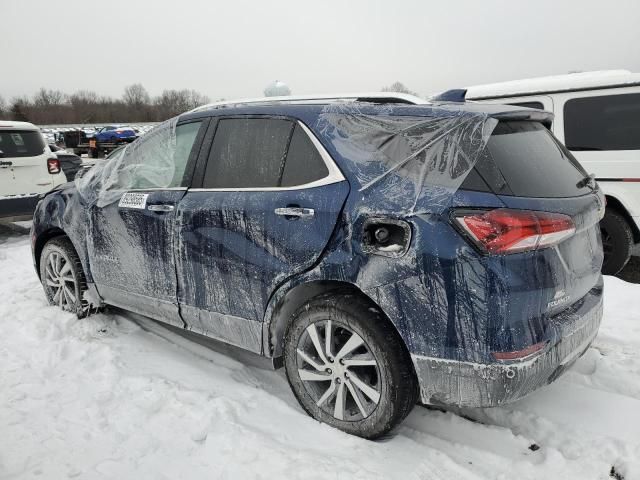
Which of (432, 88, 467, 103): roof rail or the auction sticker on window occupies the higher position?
(432, 88, 467, 103): roof rail

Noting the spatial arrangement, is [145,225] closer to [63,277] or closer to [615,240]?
[63,277]

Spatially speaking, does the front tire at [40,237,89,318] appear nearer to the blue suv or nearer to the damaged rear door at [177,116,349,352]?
the blue suv

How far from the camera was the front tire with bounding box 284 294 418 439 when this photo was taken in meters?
2.26

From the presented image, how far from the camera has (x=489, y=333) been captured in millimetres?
1991

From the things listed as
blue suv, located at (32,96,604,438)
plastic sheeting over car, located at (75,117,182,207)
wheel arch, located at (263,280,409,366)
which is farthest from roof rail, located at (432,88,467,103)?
plastic sheeting over car, located at (75,117,182,207)

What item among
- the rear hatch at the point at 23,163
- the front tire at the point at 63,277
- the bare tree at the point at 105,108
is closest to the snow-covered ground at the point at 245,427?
the front tire at the point at 63,277

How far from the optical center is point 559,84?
17.9 feet

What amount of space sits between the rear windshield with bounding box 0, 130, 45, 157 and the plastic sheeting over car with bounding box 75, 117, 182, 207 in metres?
4.62

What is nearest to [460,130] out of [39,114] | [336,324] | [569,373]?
[336,324]

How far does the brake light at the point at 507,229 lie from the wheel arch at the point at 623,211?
3.76m

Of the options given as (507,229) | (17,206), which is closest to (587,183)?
(507,229)

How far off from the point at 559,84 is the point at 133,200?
15.5 feet

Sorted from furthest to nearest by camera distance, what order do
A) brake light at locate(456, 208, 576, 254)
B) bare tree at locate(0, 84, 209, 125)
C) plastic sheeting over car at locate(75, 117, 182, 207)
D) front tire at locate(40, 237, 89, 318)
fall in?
bare tree at locate(0, 84, 209, 125), front tire at locate(40, 237, 89, 318), plastic sheeting over car at locate(75, 117, 182, 207), brake light at locate(456, 208, 576, 254)

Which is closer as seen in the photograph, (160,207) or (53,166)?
(160,207)
